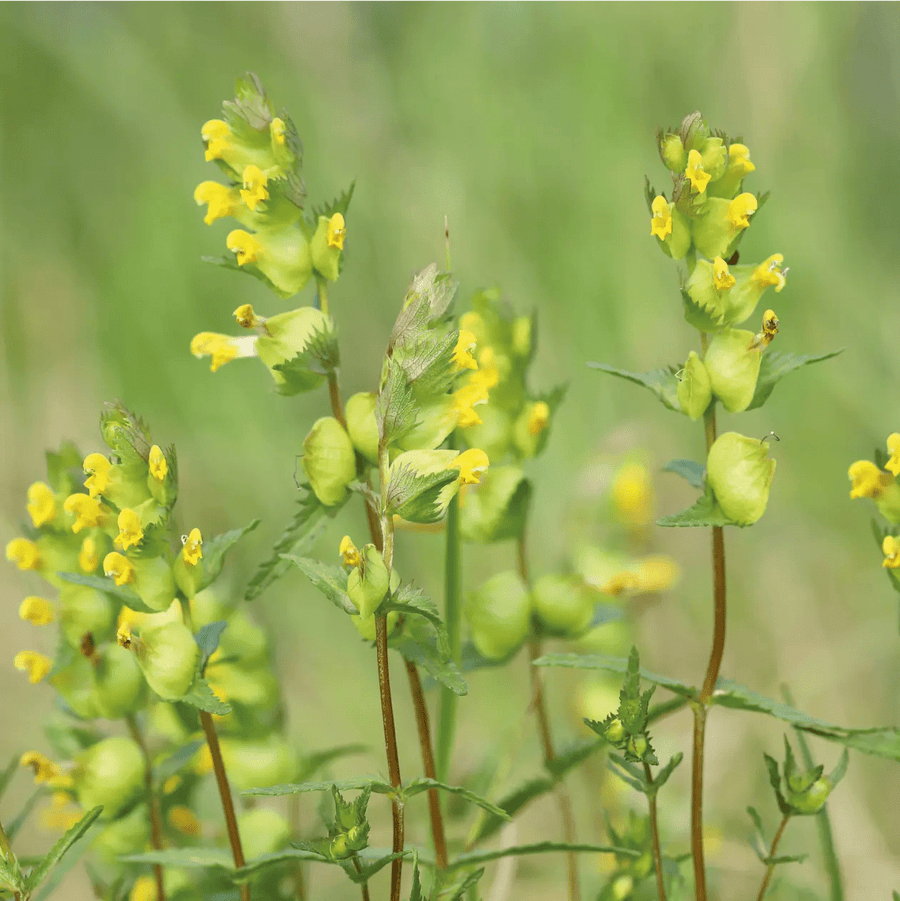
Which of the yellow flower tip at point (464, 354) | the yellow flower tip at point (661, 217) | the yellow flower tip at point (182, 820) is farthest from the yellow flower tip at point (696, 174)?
the yellow flower tip at point (182, 820)

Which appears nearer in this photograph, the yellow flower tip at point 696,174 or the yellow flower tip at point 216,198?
the yellow flower tip at point 696,174

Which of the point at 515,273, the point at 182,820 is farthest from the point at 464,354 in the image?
the point at 515,273

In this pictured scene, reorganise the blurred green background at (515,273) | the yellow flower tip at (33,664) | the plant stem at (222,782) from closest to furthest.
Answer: the plant stem at (222,782) → the yellow flower tip at (33,664) → the blurred green background at (515,273)

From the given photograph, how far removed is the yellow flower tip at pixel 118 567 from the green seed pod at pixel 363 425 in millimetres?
253

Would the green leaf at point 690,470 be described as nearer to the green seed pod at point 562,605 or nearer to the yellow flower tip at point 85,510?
the green seed pod at point 562,605

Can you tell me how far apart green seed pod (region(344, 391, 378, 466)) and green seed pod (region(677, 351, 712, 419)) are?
0.99ft

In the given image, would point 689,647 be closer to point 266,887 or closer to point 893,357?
point 893,357

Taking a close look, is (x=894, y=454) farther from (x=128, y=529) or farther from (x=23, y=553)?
(x=23, y=553)

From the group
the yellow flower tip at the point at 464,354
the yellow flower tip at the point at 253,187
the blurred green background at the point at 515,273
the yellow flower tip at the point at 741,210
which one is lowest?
the yellow flower tip at the point at 464,354

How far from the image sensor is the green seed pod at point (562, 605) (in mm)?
1265

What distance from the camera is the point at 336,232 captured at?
37.4 inches

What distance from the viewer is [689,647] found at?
2.33 metres

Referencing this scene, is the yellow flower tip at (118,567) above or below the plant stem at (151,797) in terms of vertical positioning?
above

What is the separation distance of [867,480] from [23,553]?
919mm
